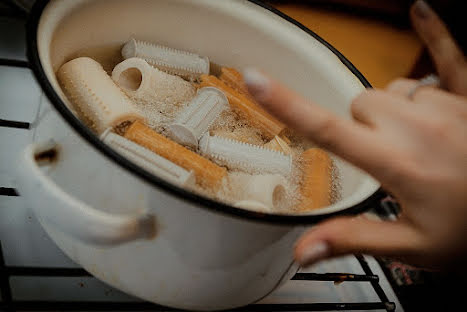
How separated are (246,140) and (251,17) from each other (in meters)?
0.17

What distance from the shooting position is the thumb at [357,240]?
1.04 feet

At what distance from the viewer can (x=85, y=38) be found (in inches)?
21.8

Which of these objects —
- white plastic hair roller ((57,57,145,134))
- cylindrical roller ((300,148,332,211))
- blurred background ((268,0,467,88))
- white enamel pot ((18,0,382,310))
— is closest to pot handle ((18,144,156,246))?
white enamel pot ((18,0,382,310))

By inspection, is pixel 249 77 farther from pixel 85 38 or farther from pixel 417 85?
pixel 85 38

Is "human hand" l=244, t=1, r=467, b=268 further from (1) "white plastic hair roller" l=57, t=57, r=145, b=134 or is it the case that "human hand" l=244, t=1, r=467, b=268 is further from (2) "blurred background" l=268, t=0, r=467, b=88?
(2) "blurred background" l=268, t=0, r=467, b=88

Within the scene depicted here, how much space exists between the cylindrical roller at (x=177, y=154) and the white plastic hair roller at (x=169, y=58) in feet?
0.50

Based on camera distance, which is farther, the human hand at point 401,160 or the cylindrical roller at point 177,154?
the cylindrical roller at point 177,154

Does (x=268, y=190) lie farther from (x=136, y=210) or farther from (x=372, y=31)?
(x=372, y=31)

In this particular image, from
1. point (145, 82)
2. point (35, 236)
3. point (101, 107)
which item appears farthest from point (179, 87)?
point (35, 236)

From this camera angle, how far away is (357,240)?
1.05 feet

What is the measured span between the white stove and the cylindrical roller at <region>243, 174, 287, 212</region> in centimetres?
13

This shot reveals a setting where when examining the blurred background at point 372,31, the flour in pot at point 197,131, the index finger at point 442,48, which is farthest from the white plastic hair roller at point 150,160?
the blurred background at point 372,31

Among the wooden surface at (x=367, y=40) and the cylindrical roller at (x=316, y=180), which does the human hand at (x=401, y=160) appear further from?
the wooden surface at (x=367, y=40)

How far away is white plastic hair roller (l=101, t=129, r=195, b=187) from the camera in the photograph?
42 cm
